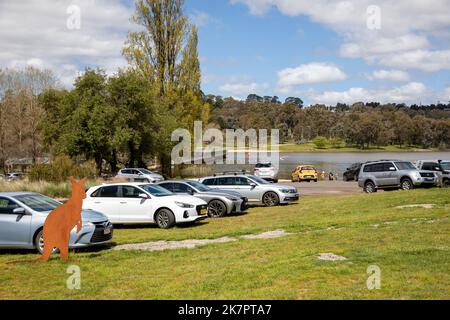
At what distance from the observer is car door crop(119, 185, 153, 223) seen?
1616 cm

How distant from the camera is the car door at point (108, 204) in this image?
53.7 ft

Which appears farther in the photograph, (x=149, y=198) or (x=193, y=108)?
(x=193, y=108)

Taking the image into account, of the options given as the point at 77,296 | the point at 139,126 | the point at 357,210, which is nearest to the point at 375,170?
the point at 357,210

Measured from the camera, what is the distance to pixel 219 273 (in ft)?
26.9

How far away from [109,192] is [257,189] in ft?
25.0

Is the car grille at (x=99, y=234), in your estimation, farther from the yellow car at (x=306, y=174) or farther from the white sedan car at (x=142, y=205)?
the yellow car at (x=306, y=174)

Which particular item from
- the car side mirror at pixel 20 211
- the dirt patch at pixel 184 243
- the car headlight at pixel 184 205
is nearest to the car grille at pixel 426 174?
the car headlight at pixel 184 205

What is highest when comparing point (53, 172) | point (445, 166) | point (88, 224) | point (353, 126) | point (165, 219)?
point (353, 126)

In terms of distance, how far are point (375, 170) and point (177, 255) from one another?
1785cm

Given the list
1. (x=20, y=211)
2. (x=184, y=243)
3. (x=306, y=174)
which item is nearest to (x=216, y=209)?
(x=184, y=243)

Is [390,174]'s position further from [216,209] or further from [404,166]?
[216,209]

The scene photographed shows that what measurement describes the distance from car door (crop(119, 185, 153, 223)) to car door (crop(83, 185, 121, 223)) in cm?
14

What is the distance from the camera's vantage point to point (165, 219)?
1602 centimetres
